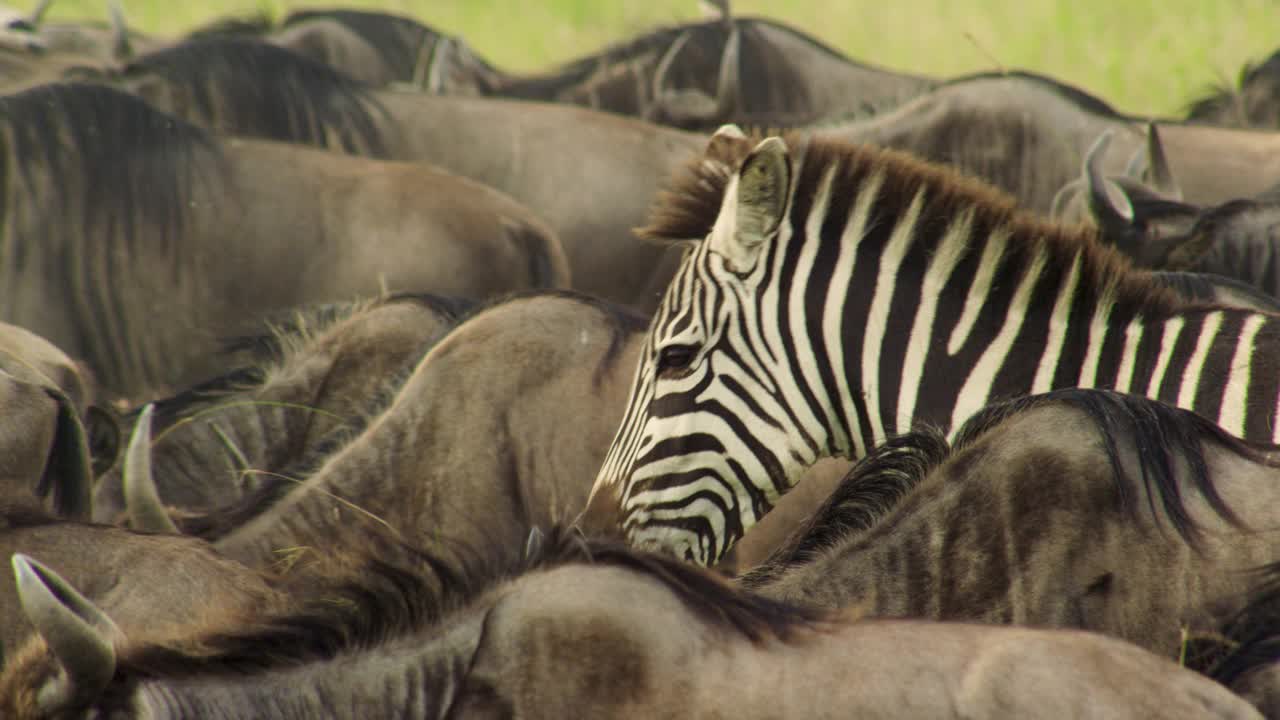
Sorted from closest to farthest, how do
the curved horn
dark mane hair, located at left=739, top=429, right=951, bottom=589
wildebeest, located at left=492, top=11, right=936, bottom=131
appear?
dark mane hair, located at left=739, top=429, right=951, bottom=589
the curved horn
wildebeest, located at left=492, top=11, right=936, bottom=131

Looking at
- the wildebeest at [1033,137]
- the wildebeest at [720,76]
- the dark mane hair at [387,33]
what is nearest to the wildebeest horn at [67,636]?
the wildebeest at [1033,137]

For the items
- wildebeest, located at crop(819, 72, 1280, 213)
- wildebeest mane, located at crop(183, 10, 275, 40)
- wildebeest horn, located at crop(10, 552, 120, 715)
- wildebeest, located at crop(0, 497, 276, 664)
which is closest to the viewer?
wildebeest horn, located at crop(10, 552, 120, 715)

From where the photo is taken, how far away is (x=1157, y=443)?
8.59 ft

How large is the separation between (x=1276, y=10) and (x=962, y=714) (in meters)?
14.5

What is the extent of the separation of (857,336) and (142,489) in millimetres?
1636

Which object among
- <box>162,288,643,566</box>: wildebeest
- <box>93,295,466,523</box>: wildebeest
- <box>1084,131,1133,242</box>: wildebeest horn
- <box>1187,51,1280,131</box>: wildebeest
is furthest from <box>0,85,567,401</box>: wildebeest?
<box>1187,51,1280,131</box>: wildebeest

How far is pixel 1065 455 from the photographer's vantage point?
8.54 ft

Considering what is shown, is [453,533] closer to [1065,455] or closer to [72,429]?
[72,429]

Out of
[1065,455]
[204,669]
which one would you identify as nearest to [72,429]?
[204,669]

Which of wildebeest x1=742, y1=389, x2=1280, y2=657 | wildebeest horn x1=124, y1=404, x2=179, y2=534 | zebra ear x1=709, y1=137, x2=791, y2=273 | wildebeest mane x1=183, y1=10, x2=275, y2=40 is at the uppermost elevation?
zebra ear x1=709, y1=137, x2=791, y2=273

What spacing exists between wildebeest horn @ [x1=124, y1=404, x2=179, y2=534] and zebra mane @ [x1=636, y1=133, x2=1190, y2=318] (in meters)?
1.35

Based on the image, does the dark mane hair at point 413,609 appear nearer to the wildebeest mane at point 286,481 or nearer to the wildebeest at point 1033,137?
the wildebeest mane at point 286,481

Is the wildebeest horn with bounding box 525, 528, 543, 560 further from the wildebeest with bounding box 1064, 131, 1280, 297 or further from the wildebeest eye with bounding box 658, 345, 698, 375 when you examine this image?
the wildebeest with bounding box 1064, 131, 1280, 297

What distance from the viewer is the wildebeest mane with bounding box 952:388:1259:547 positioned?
259cm
